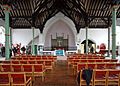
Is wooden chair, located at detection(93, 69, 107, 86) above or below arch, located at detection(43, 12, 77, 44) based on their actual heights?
below

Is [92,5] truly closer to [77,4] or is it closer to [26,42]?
[77,4]

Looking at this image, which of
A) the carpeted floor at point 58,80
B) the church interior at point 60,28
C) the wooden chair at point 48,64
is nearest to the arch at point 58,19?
the church interior at point 60,28

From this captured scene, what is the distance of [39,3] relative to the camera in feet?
95.8

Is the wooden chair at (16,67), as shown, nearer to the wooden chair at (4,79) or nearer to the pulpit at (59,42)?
the wooden chair at (4,79)

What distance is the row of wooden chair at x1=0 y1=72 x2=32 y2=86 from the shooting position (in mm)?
6714

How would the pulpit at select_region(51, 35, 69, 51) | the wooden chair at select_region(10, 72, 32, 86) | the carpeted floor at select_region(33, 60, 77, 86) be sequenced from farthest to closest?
1. the pulpit at select_region(51, 35, 69, 51)
2. the carpeted floor at select_region(33, 60, 77, 86)
3. the wooden chair at select_region(10, 72, 32, 86)

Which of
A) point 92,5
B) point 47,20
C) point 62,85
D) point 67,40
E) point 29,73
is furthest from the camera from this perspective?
point 67,40

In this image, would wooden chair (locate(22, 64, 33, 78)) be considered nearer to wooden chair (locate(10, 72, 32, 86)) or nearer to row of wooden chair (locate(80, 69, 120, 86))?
wooden chair (locate(10, 72, 32, 86))

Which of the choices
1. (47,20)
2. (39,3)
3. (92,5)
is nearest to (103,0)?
(92,5)

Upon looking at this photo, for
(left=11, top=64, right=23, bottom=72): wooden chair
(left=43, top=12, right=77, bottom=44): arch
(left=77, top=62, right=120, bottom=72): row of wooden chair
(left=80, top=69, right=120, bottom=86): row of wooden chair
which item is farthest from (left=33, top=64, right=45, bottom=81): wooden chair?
(left=43, top=12, right=77, bottom=44): arch

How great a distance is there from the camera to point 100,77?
803 cm

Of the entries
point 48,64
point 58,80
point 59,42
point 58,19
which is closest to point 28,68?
point 58,80

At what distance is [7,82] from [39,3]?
75.2ft

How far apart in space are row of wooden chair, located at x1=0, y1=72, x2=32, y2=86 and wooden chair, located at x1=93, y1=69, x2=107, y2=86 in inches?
95.4
